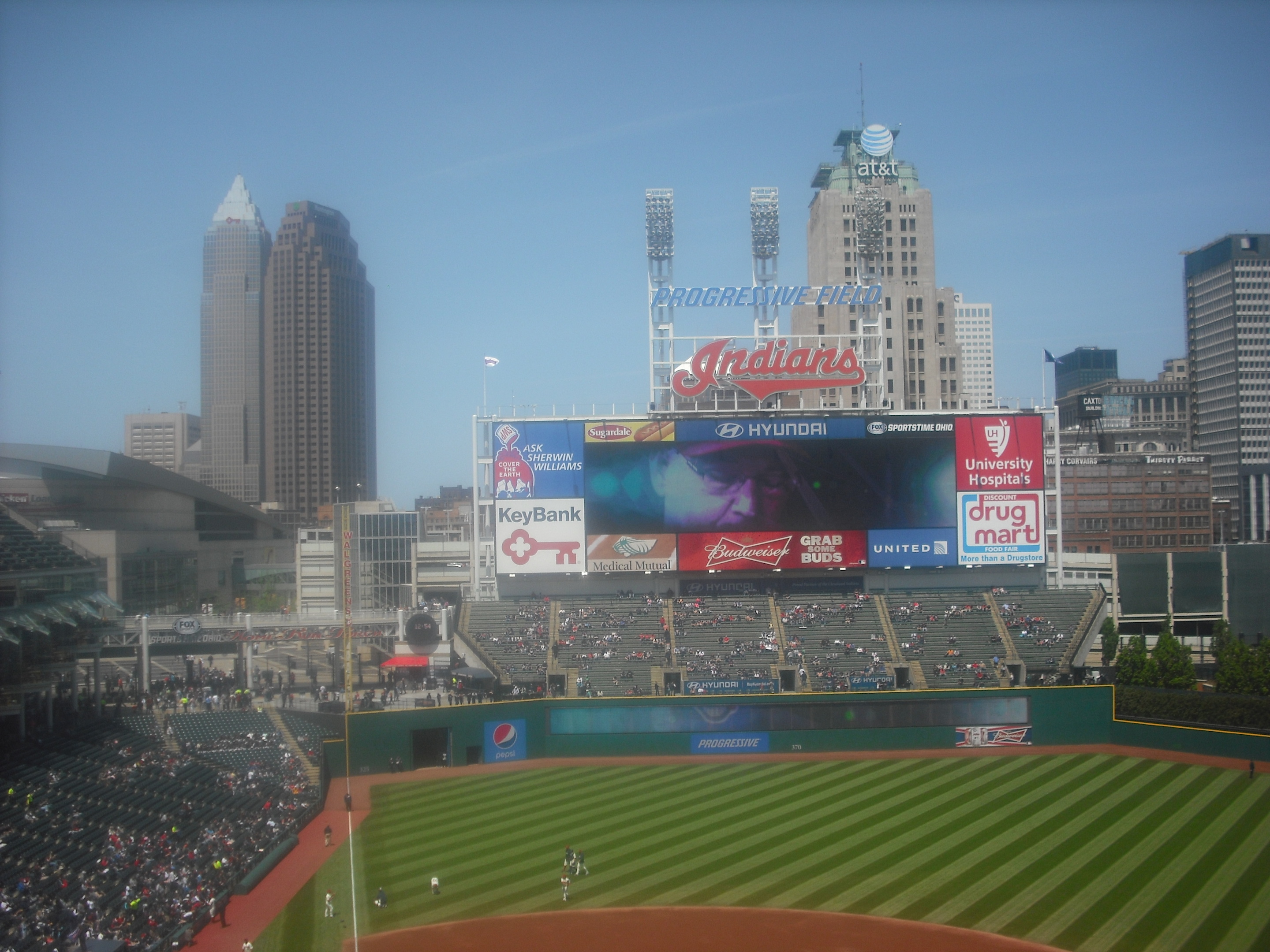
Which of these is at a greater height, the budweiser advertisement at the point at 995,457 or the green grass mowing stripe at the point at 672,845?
the budweiser advertisement at the point at 995,457

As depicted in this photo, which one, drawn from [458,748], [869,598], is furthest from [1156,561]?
[458,748]

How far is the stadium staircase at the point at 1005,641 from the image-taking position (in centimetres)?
4362

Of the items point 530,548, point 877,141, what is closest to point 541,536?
point 530,548

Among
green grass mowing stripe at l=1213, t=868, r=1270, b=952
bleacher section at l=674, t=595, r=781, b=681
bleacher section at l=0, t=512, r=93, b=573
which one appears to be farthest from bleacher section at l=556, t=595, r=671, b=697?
green grass mowing stripe at l=1213, t=868, r=1270, b=952

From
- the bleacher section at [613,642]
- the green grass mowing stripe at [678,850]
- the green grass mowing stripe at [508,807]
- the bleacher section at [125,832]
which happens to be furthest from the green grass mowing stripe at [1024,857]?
the bleacher section at [125,832]

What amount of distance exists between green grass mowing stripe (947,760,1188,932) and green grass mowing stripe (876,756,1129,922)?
47 centimetres

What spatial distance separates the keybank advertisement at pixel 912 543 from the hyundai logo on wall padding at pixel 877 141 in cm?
4750

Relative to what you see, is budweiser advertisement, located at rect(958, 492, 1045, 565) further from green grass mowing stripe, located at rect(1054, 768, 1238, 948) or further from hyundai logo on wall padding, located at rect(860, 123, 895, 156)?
hyundai logo on wall padding, located at rect(860, 123, 895, 156)

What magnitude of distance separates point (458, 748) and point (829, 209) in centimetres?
6724

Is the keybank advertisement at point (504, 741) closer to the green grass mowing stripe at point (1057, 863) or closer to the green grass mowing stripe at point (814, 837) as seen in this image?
the green grass mowing stripe at point (814, 837)

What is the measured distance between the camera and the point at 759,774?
37.8 m

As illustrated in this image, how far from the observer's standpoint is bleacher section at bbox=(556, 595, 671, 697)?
43.8 metres

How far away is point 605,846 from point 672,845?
1952mm

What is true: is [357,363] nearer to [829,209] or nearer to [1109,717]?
[829,209]
